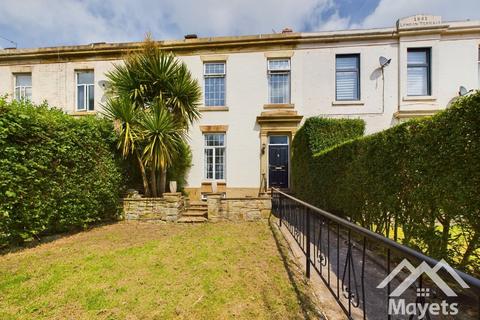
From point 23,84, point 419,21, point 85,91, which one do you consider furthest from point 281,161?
Result: point 23,84

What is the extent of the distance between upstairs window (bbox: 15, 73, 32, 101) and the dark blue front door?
1185 cm

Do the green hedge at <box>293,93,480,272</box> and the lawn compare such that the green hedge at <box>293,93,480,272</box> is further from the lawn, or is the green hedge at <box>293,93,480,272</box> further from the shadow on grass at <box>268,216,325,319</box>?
the lawn

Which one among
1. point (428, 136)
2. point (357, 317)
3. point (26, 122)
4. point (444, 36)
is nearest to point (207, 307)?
point (357, 317)

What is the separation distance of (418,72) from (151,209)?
38.0 feet

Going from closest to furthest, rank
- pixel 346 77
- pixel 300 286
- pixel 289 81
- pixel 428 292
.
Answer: pixel 428 292
pixel 300 286
pixel 346 77
pixel 289 81

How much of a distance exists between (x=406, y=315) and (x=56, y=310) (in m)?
3.65

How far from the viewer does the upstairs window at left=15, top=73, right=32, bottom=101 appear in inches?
416

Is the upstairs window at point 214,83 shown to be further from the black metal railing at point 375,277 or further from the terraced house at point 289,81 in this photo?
the black metal railing at point 375,277

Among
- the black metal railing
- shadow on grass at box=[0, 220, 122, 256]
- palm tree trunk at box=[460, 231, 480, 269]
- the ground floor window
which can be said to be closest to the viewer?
the black metal railing

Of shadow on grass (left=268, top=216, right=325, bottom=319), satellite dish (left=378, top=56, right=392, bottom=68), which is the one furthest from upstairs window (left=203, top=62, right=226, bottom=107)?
shadow on grass (left=268, top=216, right=325, bottom=319)

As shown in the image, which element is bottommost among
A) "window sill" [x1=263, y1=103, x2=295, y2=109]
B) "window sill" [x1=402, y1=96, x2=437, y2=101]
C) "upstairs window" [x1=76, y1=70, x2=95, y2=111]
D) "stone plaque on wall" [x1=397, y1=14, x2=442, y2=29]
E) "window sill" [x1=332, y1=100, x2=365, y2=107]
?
"window sill" [x1=263, y1=103, x2=295, y2=109]

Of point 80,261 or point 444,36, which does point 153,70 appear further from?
point 444,36

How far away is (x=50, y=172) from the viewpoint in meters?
4.77

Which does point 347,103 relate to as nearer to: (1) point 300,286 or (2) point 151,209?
(1) point 300,286
